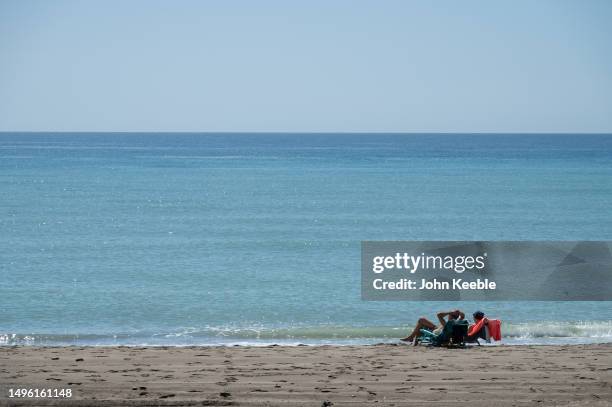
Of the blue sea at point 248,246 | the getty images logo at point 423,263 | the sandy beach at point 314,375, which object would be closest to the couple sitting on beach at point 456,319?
the sandy beach at point 314,375

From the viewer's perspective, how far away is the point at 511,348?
1611cm

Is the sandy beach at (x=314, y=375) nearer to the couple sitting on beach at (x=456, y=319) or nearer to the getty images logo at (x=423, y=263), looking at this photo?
the couple sitting on beach at (x=456, y=319)

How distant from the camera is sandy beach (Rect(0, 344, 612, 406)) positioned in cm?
1151

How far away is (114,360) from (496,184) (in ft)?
201

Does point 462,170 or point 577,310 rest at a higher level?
point 462,170

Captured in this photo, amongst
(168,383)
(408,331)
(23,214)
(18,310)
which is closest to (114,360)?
(168,383)

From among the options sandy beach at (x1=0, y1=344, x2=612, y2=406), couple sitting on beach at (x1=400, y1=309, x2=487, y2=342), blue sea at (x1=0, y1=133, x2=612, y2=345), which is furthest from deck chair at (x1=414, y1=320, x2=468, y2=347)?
blue sea at (x1=0, y1=133, x2=612, y2=345)

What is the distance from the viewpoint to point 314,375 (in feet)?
43.1

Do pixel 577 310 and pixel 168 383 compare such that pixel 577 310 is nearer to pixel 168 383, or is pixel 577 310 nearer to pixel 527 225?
pixel 168 383

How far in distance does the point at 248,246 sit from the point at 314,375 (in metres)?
22.8

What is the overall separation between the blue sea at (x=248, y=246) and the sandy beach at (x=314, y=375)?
3.94 m

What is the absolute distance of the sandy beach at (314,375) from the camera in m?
11.5

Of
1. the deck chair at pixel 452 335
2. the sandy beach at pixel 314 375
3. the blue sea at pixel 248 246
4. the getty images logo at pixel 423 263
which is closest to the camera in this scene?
the sandy beach at pixel 314 375

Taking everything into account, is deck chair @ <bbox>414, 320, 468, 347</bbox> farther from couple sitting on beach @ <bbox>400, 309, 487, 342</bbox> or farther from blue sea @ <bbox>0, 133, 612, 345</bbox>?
blue sea @ <bbox>0, 133, 612, 345</bbox>
